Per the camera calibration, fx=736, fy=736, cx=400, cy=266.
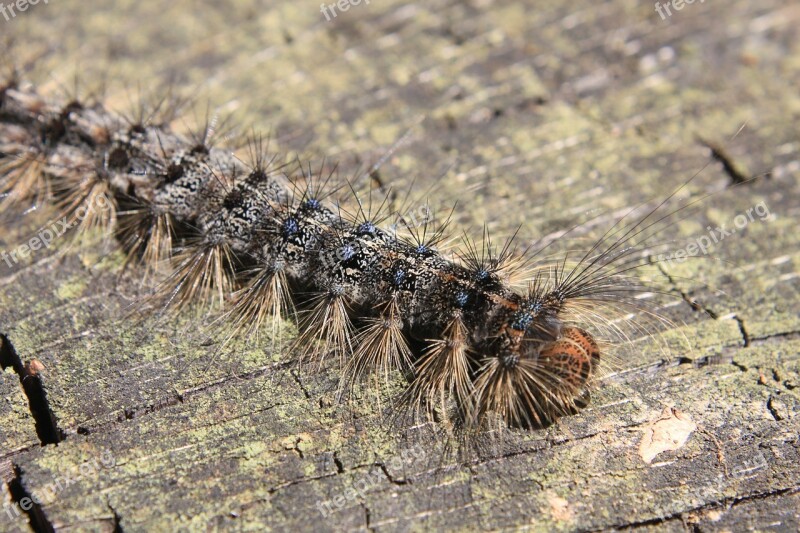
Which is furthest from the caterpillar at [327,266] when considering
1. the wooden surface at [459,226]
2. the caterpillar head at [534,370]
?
the wooden surface at [459,226]

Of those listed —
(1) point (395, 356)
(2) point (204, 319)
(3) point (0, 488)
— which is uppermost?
(2) point (204, 319)

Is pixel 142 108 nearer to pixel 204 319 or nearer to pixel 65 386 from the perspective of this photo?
pixel 204 319

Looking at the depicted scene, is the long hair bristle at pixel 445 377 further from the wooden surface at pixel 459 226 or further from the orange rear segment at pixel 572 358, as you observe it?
the orange rear segment at pixel 572 358

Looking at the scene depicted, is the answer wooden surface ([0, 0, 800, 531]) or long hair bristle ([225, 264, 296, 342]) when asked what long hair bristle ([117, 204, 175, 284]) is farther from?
long hair bristle ([225, 264, 296, 342])

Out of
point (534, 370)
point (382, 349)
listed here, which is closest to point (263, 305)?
point (382, 349)

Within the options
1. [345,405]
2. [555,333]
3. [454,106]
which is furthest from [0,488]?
[454,106]

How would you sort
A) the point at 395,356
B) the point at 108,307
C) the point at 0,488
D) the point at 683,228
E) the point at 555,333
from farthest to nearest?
1. the point at 683,228
2. the point at 108,307
3. the point at 395,356
4. the point at 555,333
5. the point at 0,488

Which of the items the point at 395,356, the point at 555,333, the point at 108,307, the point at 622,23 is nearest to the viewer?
the point at 555,333
